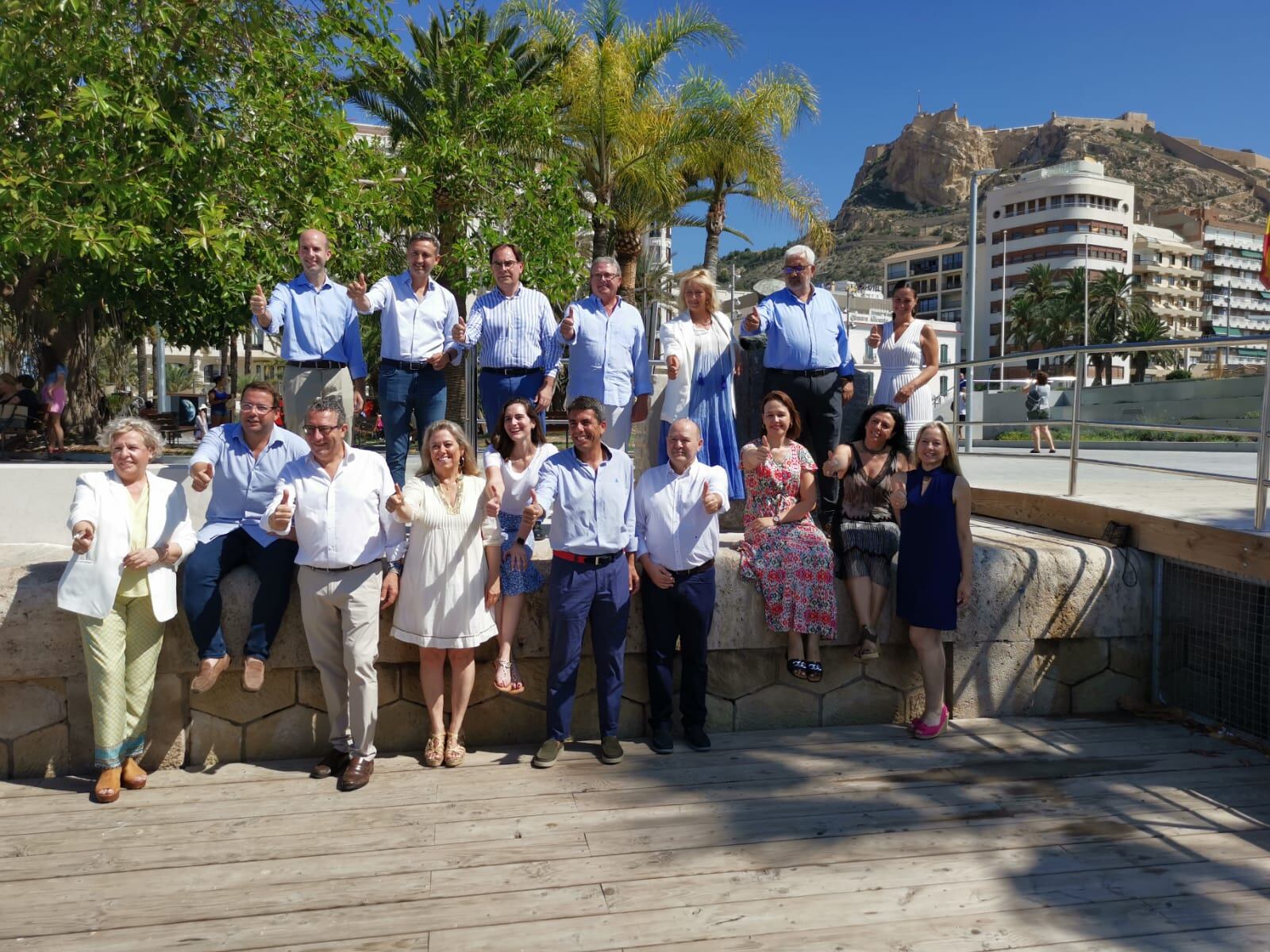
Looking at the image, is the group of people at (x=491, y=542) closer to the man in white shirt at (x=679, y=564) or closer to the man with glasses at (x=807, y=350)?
the man in white shirt at (x=679, y=564)

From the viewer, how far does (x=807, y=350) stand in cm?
568

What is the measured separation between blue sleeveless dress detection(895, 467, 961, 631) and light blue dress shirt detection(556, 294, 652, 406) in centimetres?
182

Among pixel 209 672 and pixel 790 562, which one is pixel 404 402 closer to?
pixel 209 672

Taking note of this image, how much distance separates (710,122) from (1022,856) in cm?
1595

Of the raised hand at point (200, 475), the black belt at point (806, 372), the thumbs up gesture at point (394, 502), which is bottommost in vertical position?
the thumbs up gesture at point (394, 502)

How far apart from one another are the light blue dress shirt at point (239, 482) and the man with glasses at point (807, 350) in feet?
9.28

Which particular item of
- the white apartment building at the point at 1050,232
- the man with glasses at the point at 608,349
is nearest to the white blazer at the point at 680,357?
the man with glasses at the point at 608,349

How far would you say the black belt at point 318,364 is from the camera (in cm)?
564

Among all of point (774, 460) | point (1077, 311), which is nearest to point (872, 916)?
point (774, 460)

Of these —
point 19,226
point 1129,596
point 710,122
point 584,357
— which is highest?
point 710,122

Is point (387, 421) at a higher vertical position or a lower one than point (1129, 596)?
higher

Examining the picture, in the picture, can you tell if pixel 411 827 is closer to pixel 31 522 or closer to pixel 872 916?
pixel 872 916

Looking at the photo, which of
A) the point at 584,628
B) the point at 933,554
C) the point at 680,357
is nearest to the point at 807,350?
the point at 680,357

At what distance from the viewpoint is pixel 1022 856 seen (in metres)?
3.57
